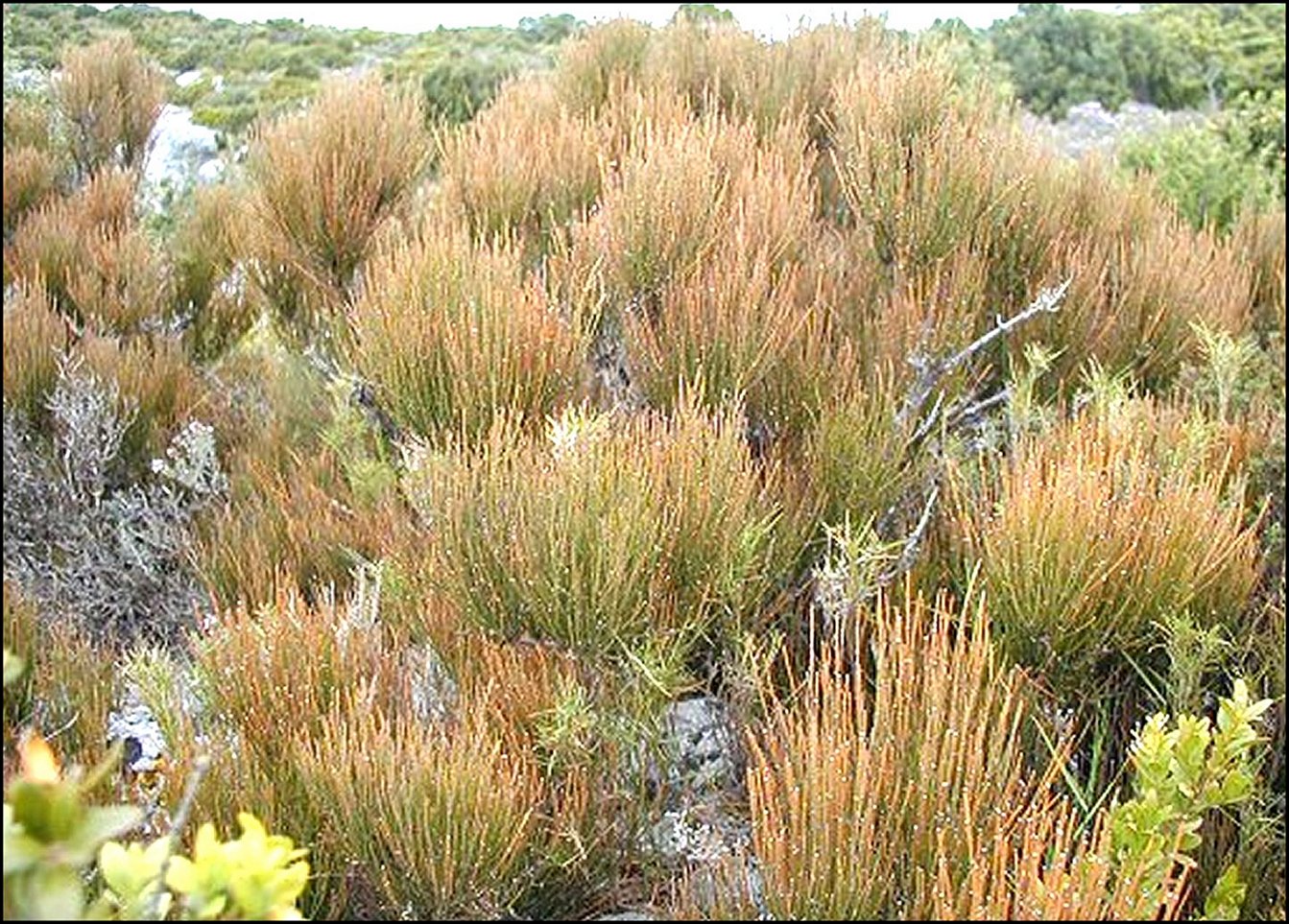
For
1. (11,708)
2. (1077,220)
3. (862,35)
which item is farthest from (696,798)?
(862,35)

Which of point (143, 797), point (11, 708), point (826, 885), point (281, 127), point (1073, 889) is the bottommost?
point (11, 708)

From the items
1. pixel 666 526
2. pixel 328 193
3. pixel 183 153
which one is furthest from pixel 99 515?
pixel 183 153

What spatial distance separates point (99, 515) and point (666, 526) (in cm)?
302

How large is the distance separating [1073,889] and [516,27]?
1790 centimetres

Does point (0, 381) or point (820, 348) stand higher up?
point (820, 348)

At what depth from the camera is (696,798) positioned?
2680 mm

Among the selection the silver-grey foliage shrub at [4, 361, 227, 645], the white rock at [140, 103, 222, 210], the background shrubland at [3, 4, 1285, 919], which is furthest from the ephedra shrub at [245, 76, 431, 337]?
the white rock at [140, 103, 222, 210]

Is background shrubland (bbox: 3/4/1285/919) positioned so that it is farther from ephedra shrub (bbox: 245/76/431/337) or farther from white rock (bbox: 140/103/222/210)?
white rock (bbox: 140/103/222/210)

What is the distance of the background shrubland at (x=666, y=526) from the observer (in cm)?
184

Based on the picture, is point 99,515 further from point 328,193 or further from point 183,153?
point 183,153

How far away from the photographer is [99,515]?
15.2 feet

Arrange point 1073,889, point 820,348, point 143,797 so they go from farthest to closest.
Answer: point 820,348 < point 143,797 < point 1073,889

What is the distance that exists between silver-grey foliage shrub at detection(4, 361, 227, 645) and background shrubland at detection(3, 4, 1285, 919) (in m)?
0.02

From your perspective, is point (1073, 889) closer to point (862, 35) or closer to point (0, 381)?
point (0, 381)
